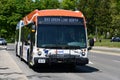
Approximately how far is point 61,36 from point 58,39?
0.22 meters

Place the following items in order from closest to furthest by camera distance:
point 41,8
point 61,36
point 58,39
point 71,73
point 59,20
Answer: point 71,73 → point 58,39 → point 61,36 → point 59,20 → point 41,8

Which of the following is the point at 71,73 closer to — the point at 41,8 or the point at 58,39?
the point at 58,39

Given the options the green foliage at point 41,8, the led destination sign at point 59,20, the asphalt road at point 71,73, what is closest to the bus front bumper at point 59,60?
the asphalt road at point 71,73

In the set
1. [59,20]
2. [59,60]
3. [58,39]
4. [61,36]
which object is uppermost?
[59,20]

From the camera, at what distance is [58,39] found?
18328mm

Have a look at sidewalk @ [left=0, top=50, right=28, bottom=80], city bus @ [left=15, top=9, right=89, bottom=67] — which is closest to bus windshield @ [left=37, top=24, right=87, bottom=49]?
city bus @ [left=15, top=9, right=89, bottom=67]

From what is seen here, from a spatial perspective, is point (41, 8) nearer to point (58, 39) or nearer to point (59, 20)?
point (59, 20)

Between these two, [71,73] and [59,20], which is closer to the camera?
[71,73]

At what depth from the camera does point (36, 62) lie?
18.1 metres

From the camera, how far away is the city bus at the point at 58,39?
59.2 feet

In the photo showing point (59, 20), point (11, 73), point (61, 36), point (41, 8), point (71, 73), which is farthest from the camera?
point (41, 8)

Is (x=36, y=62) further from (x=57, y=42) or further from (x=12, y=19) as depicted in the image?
(x=12, y=19)

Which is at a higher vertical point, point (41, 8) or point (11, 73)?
point (41, 8)

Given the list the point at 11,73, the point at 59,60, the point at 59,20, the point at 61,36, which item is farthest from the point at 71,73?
the point at 11,73
